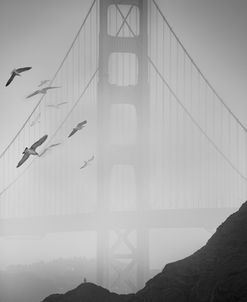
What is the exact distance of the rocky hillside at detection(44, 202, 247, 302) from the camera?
→ 4.16 meters

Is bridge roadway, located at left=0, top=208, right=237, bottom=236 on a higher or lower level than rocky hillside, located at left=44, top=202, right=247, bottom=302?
higher

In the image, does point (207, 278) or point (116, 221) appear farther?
point (116, 221)

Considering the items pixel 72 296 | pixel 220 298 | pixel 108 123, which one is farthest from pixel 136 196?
pixel 220 298

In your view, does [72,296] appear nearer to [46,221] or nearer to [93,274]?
[46,221]

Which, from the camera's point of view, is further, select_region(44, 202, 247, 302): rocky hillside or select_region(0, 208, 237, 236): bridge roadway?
select_region(0, 208, 237, 236): bridge roadway

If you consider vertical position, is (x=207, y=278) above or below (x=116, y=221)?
below

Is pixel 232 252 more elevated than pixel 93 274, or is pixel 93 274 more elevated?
pixel 232 252

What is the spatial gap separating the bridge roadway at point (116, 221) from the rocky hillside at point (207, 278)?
11.3 meters

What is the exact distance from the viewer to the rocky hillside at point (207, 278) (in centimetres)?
416

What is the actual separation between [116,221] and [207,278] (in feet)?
40.6

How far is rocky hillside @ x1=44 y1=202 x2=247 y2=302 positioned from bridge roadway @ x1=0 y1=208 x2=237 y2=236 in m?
11.3

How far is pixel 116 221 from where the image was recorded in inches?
659

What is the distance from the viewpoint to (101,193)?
53.2 ft

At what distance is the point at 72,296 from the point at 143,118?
12.4 m
